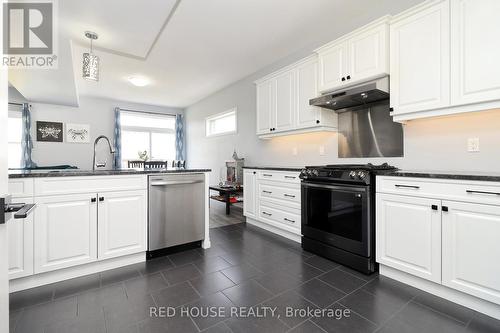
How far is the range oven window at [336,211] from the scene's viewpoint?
87.8 inches

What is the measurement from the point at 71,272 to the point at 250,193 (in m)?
2.40

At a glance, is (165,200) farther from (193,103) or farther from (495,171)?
(193,103)

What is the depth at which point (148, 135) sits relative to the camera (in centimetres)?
714

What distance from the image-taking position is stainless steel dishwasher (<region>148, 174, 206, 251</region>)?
96.4 inches

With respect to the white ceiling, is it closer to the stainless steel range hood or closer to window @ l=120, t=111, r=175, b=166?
the stainless steel range hood

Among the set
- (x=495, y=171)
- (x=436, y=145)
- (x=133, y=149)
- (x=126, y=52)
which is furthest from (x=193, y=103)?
(x=495, y=171)

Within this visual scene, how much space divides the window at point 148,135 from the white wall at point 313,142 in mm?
691

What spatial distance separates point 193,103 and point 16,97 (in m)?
3.96

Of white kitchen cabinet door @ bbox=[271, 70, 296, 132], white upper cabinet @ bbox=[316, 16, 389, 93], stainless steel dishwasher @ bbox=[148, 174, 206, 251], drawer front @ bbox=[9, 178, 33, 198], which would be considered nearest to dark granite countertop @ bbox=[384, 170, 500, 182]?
white upper cabinet @ bbox=[316, 16, 389, 93]

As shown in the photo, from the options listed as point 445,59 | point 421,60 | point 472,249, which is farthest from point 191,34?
point 472,249

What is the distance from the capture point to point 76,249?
2047 mm

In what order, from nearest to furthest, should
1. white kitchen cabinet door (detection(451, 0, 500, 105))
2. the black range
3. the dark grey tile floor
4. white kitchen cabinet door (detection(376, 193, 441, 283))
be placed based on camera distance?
1. the dark grey tile floor
2. white kitchen cabinet door (detection(451, 0, 500, 105))
3. white kitchen cabinet door (detection(376, 193, 441, 283))
4. the black range

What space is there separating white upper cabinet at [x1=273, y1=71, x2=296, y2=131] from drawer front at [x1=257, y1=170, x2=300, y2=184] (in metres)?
0.67

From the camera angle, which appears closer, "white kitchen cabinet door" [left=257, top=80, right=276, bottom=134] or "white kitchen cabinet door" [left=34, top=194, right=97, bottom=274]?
"white kitchen cabinet door" [left=34, top=194, right=97, bottom=274]
